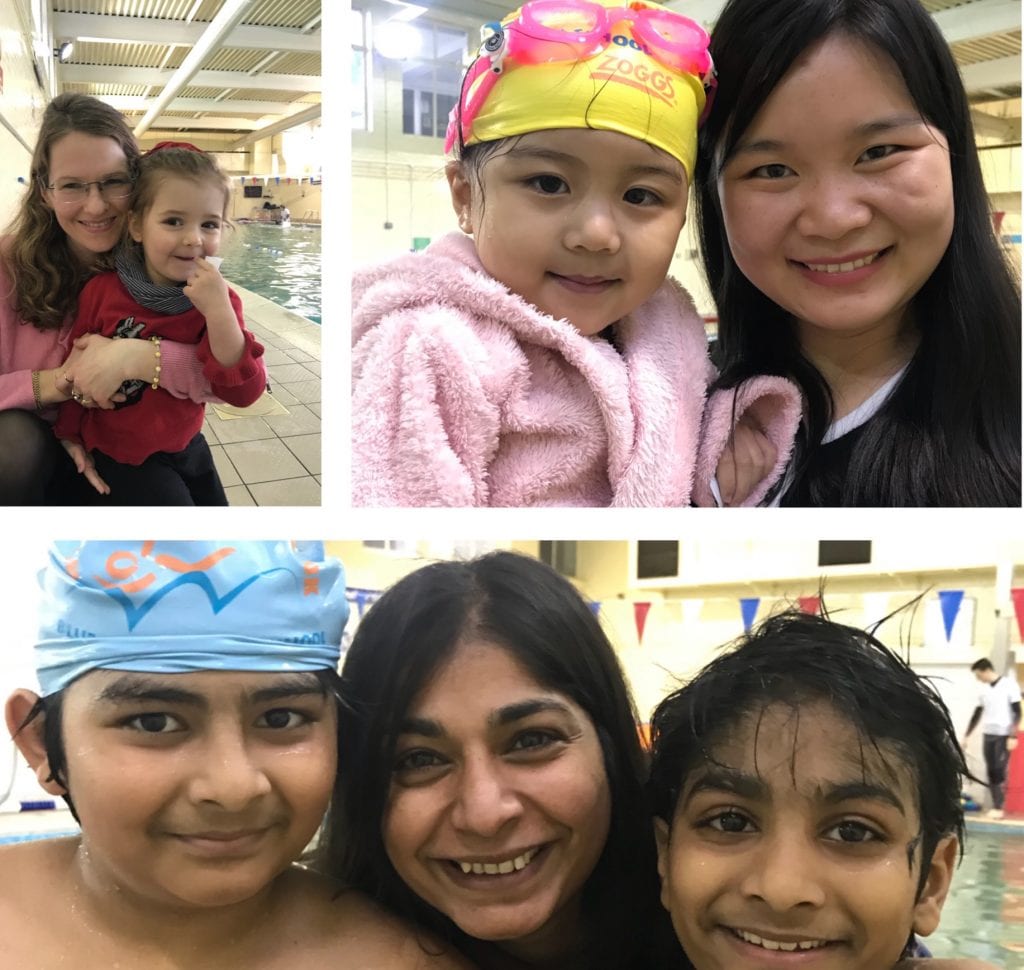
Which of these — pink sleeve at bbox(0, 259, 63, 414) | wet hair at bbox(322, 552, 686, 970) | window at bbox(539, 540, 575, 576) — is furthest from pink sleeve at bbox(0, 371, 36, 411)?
window at bbox(539, 540, 575, 576)

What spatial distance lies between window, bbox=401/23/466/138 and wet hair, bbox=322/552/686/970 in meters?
0.37

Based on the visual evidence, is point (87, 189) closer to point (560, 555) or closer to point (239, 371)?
point (239, 371)

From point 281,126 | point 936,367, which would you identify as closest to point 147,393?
point 281,126

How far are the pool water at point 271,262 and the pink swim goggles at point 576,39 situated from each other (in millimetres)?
170

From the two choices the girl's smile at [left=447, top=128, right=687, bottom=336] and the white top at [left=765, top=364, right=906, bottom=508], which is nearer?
the girl's smile at [left=447, top=128, right=687, bottom=336]

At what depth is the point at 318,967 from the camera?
782 mm

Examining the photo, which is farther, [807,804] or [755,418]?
[755,418]

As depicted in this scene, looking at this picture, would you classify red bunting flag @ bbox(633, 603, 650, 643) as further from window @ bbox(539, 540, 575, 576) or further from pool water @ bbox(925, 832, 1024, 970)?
pool water @ bbox(925, 832, 1024, 970)

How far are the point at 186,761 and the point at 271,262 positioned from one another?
395 mm

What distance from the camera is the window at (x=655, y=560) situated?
32.5 inches

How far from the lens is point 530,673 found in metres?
0.78

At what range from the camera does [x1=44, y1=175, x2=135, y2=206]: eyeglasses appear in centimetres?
75

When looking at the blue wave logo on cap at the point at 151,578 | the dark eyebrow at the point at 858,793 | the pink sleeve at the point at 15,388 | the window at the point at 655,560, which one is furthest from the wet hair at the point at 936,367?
the pink sleeve at the point at 15,388

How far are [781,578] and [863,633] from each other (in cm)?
8
